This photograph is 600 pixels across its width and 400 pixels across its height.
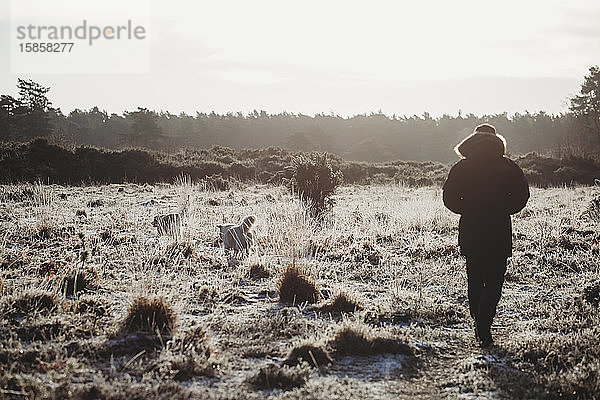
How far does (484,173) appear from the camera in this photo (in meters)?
4.86

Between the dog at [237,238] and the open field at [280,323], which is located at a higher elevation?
the dog at [237,238]

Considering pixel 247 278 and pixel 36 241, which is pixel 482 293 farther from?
pixel 36 241

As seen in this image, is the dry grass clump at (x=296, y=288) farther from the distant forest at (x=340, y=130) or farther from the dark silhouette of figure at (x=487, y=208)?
the distant forest at (x=340, y=130)

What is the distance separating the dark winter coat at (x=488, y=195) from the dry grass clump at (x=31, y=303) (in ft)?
13.1

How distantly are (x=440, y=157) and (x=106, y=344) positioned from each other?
57.3 metres

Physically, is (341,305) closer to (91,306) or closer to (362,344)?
(362,344)

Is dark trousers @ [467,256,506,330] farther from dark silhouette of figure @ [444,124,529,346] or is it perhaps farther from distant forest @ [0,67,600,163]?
distant forest @ [0,67,600,163]

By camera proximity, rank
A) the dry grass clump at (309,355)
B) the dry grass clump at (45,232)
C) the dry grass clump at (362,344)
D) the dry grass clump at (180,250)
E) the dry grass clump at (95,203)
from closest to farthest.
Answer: the dry grass clump at (309,355), the dry grass clump at (362,344), the dry grass clump at (180,250), the dry grass clump at (45,232), the dry grass clump at (95,203)

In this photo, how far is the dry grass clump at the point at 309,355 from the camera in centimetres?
432

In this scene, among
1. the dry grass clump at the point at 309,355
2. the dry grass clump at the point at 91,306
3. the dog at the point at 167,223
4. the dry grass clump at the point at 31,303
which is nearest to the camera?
the dry grass clump at the point at 309,355

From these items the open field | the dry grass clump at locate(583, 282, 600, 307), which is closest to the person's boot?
the open field

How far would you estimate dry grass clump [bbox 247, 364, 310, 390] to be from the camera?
153 inches

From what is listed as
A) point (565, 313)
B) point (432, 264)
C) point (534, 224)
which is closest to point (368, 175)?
point (534, 224)

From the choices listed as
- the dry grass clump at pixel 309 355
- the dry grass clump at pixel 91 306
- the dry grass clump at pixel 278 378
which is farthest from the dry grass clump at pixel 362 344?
the dry grass clump at pixel 91 306
